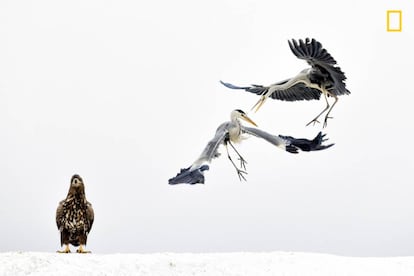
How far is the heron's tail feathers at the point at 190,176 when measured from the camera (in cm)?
619

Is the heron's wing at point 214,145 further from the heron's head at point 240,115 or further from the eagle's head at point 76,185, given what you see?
the eagle's head at point 76,185

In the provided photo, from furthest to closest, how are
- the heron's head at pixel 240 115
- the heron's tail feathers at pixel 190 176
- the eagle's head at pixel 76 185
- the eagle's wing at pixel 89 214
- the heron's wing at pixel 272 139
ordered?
the eagle's wing at pixel 89 214 < the eagle's head at pixel 76 185 < the heron's head at pixel 240 115 < the heron's wing at pixel 272 139 < the heron's tail feathers at pixel 190 176

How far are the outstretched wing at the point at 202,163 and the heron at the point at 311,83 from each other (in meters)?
0.86

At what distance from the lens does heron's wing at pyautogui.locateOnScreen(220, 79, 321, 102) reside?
8.07 m

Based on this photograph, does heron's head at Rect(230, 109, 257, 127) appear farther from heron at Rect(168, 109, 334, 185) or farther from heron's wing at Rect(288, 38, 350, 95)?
heron's wing at Rect(288, 38, 350, 95)

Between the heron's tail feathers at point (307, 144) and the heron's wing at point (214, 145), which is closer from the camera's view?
the heron's wing at point (214, 145)

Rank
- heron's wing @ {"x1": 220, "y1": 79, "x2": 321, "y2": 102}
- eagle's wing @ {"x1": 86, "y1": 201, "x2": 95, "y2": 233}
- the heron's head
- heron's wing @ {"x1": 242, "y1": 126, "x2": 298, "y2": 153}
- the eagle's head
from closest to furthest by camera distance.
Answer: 1. heron's wing @ {"x1": 242, "y1": 126, "x2": 298, "y2": 153}
2. the heron's head
3. heron's wing @ {"x1": 220, "y1": 79, "x2": 321, "y2": 102}
4. the eagle's head
5. eagle's wing @ {"x1": 86, "y1": 201, "x2": 95, "y2": 233}

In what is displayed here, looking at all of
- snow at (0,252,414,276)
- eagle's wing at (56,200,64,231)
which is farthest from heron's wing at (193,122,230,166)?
eagle's wing at (56,200,64,231)

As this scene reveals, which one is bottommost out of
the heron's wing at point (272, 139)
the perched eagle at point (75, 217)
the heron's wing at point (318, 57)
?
the perched eagle at point (75, 217)

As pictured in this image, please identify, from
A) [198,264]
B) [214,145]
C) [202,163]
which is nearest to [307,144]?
[214,145]

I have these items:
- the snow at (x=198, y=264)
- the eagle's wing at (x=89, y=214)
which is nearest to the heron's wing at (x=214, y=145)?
the snow at (x=198, y=264)

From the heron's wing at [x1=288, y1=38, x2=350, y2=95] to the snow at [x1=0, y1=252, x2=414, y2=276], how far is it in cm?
279

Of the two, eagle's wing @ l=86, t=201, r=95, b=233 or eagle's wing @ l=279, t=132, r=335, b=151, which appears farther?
eagle's wing @ l=86, t=201, r=95, b=233

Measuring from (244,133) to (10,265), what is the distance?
3.44m
